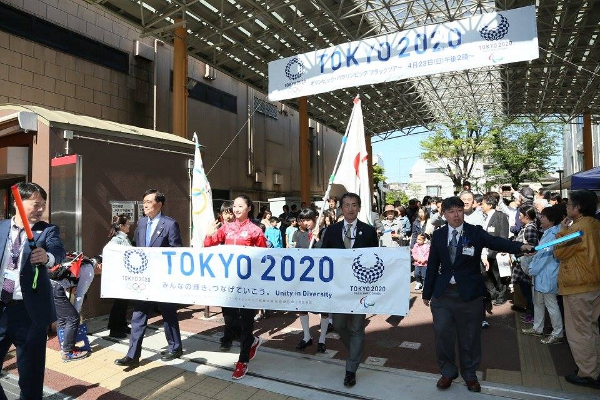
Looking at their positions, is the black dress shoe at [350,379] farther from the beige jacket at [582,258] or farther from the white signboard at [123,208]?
the white signboard at [123,208]

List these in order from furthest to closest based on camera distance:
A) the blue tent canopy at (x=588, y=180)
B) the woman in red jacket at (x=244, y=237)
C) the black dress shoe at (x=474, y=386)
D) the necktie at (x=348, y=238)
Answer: the blue tent canopy at (x=588, y=180)
the woman in red jacket at (x=244, y=237)
the necktie at (x=348, y=238)
the black dress shoe at (x=474, y=386)

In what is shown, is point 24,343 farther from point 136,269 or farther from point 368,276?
point 368,276

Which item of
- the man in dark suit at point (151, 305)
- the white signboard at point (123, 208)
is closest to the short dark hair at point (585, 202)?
the man in dark suit at point (151, 305)

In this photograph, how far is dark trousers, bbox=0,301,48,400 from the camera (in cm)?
317

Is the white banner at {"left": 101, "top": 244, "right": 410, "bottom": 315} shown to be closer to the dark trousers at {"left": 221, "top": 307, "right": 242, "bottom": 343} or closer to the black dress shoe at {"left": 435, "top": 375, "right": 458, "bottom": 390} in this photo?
the dark trousers at {"left": 221, "top": 307, "right": 242, "bottom": 343}

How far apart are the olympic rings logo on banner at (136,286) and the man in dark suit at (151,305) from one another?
5.4 inches

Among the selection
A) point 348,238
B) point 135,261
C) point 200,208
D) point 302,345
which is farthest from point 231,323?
point 200,208

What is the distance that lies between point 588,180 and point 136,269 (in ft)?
26.9

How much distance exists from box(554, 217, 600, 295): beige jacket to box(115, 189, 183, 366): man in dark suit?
4143mm

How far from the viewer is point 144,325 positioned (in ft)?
15.0

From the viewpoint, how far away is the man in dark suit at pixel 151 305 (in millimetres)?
4535

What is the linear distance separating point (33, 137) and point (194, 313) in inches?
151

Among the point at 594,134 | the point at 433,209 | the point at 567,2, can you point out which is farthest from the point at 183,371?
the point at 594,134

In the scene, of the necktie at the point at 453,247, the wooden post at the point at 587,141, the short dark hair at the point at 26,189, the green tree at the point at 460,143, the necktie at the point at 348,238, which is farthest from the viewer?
the green tree at the point at 460,143
